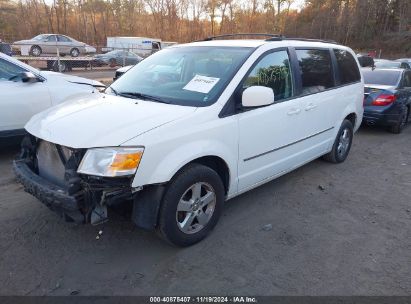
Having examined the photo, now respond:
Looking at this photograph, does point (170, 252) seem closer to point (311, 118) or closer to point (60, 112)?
point (60, 112)

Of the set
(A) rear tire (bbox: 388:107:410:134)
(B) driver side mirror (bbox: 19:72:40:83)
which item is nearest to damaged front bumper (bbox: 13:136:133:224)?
(B) driver side mirror (bbox: 19:72:40:83)

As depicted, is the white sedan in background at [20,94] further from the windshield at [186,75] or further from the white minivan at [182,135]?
the white minivan at [182,135]

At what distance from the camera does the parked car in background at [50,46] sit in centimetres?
2442

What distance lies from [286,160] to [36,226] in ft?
9.20

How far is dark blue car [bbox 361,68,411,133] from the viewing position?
770 cm

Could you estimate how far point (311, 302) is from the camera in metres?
2.64

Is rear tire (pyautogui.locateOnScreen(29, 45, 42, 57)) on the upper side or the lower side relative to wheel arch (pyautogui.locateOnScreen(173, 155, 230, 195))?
upper

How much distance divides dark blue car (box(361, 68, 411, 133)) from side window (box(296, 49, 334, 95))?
339 centimetres

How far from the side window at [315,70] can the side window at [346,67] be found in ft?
1.09

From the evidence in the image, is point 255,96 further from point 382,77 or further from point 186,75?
point 382,77

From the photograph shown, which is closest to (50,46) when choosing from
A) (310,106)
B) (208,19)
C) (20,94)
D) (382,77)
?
(20,94)

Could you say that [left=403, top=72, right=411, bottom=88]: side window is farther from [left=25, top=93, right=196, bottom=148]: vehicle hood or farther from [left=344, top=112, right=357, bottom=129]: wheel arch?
[left=25, top=93, right=196, bottom=148]: vehicle hood

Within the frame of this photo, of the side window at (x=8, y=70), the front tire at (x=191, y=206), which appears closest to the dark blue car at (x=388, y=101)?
the front tire at (x=191, y=206)

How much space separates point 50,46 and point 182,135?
89.7 feet
